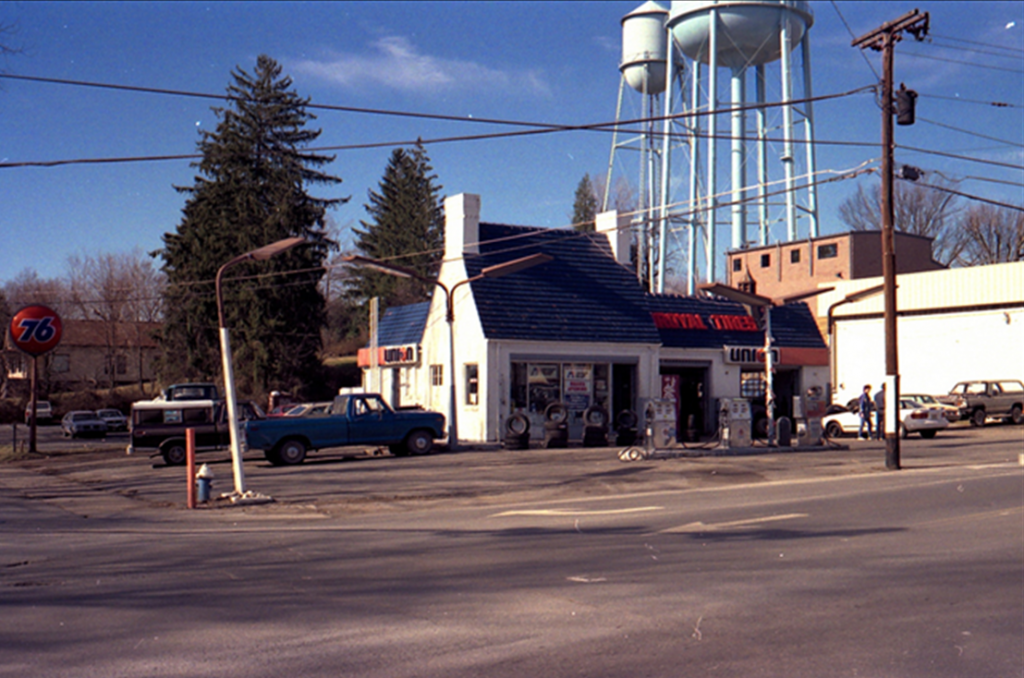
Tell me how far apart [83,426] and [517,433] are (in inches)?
1134

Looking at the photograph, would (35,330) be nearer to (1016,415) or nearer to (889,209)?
(889,209)

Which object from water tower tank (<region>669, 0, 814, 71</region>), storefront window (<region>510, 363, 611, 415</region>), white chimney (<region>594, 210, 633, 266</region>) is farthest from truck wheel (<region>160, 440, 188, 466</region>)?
water tower tank (<region>669, 0, 814, 71</region>)

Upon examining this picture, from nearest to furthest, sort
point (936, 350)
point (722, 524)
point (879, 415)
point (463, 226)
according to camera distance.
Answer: point (722, 524), point (463, 226), point (879, 415), point (936, 350)

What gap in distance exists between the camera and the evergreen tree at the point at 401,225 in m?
75.1

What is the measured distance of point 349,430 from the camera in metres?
24.0

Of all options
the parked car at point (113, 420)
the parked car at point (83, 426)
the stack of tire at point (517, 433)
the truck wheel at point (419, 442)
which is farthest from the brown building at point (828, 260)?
the parked car at point (113, 420)

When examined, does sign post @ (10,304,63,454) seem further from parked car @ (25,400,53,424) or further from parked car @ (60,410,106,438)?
parked car @ (25,400,53,424)

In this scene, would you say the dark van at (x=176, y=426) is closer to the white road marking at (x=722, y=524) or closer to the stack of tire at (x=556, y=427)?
the stack of tire at (x=556, y=427)

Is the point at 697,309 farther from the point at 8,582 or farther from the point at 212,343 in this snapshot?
the point at 212,343

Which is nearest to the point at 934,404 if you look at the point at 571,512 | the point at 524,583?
the point at 571,512

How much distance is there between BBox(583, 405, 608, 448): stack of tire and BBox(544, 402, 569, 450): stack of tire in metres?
0.61

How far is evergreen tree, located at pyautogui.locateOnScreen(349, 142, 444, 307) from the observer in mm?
75062

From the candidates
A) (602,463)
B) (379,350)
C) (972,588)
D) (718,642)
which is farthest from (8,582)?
(379,350)

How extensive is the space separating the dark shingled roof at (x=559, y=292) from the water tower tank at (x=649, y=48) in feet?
94.0
